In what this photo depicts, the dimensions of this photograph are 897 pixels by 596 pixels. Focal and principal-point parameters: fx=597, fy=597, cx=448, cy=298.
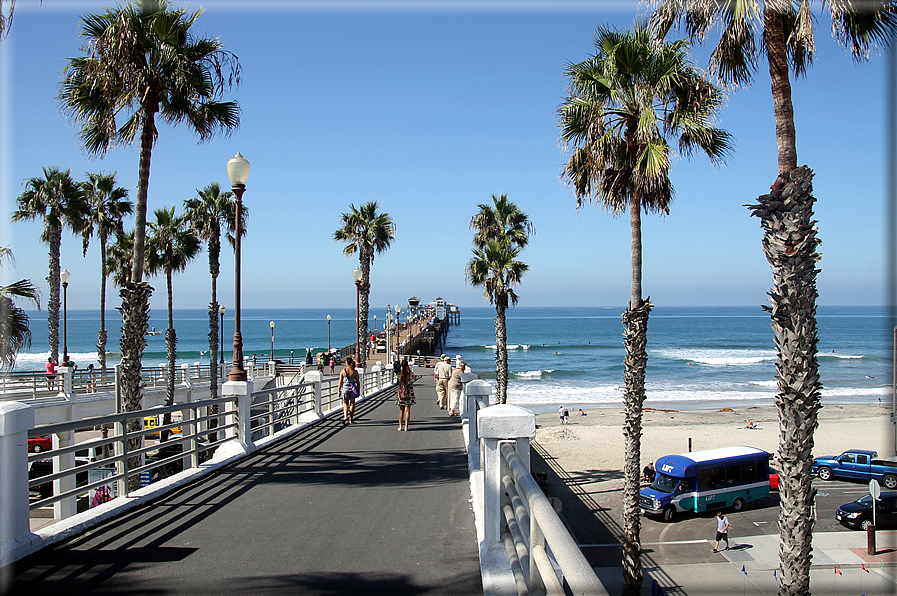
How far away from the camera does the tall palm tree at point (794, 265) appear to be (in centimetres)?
694

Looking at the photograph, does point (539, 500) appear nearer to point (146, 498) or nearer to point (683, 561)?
point (146, 498)

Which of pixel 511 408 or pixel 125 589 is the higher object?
pixel 511 408

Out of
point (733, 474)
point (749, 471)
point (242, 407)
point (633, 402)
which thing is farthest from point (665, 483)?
point (242, 407)

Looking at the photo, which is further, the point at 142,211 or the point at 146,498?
the point at 142,211

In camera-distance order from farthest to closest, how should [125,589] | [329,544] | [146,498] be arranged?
[146,498] → [329,544] → [125,589]

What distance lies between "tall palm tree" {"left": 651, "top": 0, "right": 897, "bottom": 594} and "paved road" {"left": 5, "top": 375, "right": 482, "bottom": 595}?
3.87 metres

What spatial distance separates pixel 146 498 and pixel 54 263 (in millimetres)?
→ 30803

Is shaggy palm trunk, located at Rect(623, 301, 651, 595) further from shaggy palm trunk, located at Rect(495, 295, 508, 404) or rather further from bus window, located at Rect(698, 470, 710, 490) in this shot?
shaggy palm trunk, located at Rect(495, 295, 508, 404)

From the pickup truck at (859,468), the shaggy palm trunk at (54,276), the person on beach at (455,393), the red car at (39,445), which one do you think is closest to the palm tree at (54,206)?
the shaggy palm trunk at (54,276)

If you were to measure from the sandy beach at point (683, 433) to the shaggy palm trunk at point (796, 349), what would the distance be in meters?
18.9

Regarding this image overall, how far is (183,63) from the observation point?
468 inches

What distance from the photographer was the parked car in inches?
708

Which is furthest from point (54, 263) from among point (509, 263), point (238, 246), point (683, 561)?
point (683, 561)

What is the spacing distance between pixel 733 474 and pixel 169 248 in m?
28.9
